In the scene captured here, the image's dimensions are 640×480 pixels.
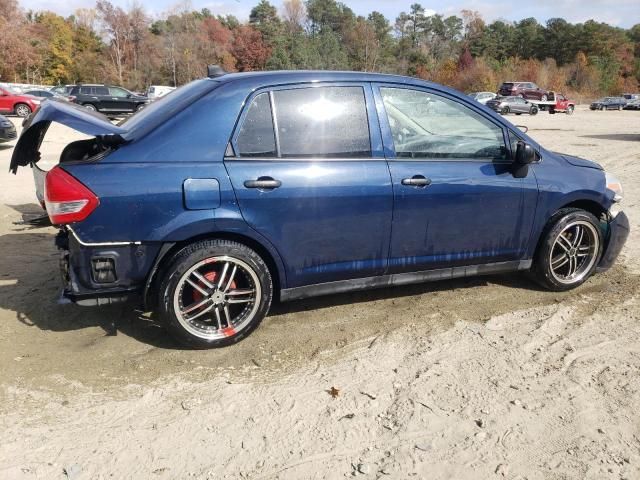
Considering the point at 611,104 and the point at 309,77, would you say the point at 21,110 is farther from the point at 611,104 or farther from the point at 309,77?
the point at 611,104

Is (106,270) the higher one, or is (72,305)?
(106,270)

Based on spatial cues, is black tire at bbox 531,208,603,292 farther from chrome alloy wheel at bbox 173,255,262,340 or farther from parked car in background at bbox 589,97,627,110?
parked car in background at bbox 589,97,627,110

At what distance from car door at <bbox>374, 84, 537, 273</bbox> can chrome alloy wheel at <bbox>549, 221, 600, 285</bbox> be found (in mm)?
386

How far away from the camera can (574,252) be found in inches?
179

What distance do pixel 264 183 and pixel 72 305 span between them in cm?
188

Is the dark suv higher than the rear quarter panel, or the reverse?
the rear quarter panel

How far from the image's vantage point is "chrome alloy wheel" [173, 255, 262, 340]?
3441 millimetres

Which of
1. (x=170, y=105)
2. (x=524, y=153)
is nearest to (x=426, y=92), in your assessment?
(x=524, y=153)

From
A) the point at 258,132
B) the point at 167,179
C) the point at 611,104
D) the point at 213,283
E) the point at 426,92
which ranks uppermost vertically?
the point at 426,92

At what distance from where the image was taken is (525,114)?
38562mm

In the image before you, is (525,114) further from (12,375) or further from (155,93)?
(12,375)

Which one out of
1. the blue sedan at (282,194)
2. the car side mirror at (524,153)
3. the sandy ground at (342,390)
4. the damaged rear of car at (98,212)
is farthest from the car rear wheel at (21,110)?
the car side mirror at (524,153)

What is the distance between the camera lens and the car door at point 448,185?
3.80 meters

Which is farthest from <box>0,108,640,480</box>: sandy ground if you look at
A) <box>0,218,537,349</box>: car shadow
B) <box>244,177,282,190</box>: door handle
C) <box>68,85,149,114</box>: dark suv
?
<box>68,85,149,114</box>: dark suv
